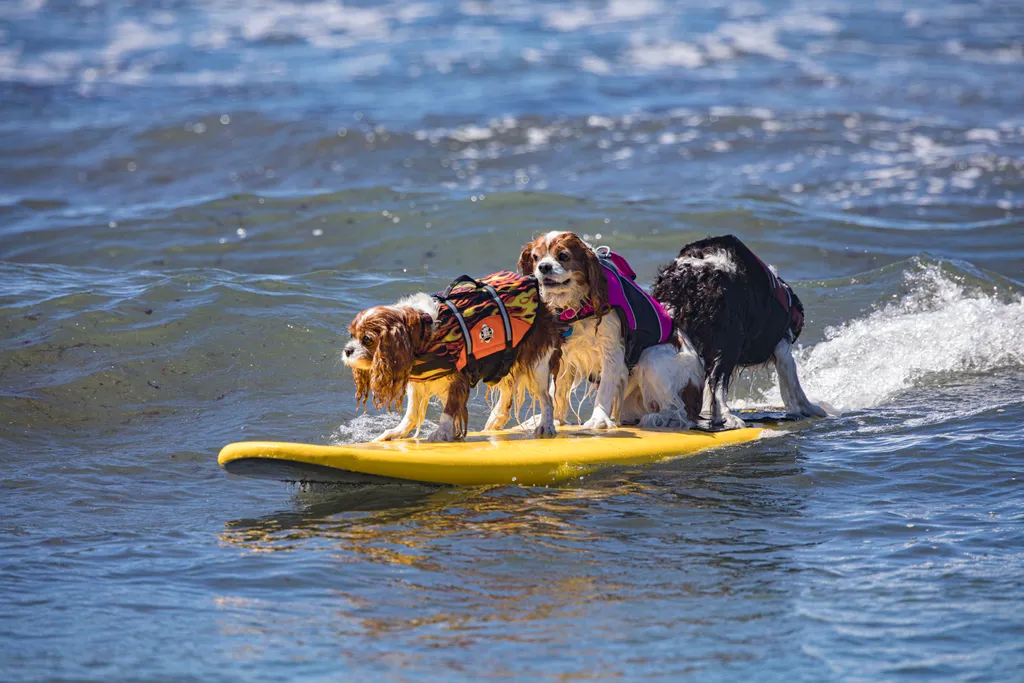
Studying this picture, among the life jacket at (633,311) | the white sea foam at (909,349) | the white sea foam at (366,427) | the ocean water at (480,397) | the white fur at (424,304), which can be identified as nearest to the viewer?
the ocean water at (480,397)

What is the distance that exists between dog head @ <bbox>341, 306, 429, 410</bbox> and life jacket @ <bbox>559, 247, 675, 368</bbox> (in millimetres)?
1227

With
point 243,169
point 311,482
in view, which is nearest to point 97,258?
point 243,169

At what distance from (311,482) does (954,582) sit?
3.22 meters

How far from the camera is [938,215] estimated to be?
13.8 metres

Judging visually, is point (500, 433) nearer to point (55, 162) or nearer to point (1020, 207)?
point (1020, 207)

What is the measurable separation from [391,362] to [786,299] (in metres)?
2.98

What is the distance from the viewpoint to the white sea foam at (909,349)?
873cm

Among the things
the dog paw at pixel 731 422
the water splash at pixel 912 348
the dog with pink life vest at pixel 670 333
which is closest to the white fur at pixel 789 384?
the dog with pink life vest at pixel 670 333

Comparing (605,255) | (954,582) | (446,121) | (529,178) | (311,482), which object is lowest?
(954,582)

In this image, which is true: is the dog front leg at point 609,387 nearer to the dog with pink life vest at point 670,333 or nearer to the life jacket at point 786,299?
the dog with pink life vest at point 670,333

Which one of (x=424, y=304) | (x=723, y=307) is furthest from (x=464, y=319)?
(x=723, y=307)

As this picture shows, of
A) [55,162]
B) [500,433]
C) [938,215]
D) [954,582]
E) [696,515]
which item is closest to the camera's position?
[954,582]

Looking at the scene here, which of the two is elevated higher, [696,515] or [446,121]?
[446,121]

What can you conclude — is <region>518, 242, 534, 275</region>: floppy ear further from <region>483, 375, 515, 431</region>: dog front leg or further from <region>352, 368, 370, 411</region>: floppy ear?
<region>352, 368, 370, 411</region>: floppy ear
